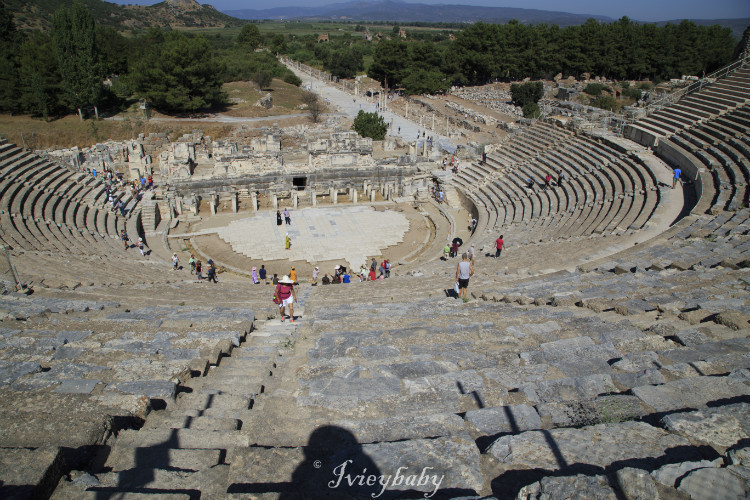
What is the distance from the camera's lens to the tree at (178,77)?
4434 cm

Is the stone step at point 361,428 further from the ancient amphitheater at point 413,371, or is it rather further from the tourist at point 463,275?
the tourist at point 463,275

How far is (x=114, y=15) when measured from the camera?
471 feet

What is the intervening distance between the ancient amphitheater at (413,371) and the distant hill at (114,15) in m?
89.1

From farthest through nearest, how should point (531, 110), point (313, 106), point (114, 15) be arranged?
point (114, 15)
point (313, 106)
point (531, 110)

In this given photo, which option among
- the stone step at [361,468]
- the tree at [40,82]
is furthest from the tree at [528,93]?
the stone step at [361,468]

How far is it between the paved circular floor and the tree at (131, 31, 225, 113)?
2369 cm

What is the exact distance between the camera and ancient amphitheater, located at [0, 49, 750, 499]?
161 inches

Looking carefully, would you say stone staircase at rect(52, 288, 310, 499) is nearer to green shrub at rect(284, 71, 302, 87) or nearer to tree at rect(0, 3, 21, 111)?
tree at rect(0, 3, 21, 111)

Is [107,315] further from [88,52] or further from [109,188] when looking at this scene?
[88,52]

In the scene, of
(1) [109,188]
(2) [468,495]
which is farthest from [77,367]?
(1) [109,188]

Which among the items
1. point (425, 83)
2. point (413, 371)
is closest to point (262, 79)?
point (425, 83)

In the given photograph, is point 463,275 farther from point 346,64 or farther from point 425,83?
point 346,64

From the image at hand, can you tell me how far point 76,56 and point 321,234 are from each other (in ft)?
105

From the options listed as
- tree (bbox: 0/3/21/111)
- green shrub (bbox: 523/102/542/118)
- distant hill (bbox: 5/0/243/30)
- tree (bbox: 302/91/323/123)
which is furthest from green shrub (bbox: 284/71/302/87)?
distant hill (bbox: 5/0/243/30)
